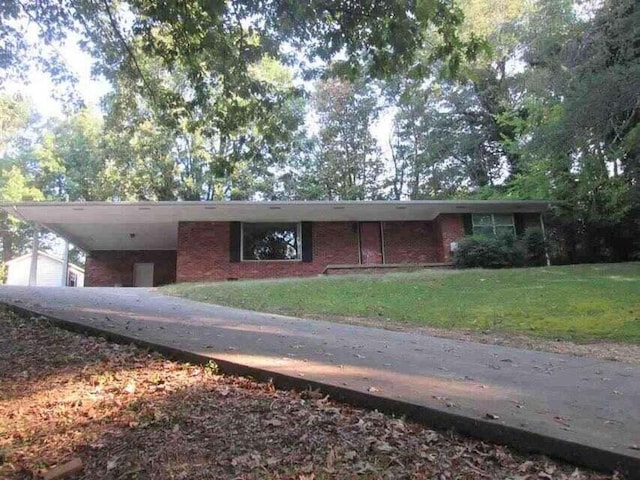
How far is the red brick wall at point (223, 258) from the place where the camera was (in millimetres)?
18719

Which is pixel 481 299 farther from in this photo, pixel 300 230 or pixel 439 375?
pixel 300 230

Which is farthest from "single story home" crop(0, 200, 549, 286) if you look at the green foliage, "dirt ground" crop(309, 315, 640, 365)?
"dirt ground" crop(309, 315, 640, 365)

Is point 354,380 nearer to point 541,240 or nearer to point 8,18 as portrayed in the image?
point 8,18

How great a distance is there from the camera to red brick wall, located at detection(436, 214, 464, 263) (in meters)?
19.2

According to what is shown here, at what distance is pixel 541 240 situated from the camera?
722 inches

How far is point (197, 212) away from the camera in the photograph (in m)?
18.1

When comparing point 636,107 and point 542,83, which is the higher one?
point 542,83

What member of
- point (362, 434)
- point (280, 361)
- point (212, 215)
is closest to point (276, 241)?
point (212, 215)

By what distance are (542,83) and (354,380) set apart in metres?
16.4

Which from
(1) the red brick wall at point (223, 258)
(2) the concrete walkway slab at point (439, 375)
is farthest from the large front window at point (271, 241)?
(2) the concrete walkway slab at point (439, 375)

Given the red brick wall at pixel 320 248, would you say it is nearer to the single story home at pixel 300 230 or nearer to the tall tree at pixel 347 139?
the single story home at pixel 300 230

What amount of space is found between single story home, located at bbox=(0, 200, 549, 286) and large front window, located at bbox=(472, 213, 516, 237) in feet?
0.12

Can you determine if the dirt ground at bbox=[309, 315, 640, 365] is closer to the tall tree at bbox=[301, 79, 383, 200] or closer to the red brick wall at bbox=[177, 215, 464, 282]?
the red brick wall at bbox=[177, 215, 464, 282]

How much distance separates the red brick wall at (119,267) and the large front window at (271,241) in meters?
6.01
